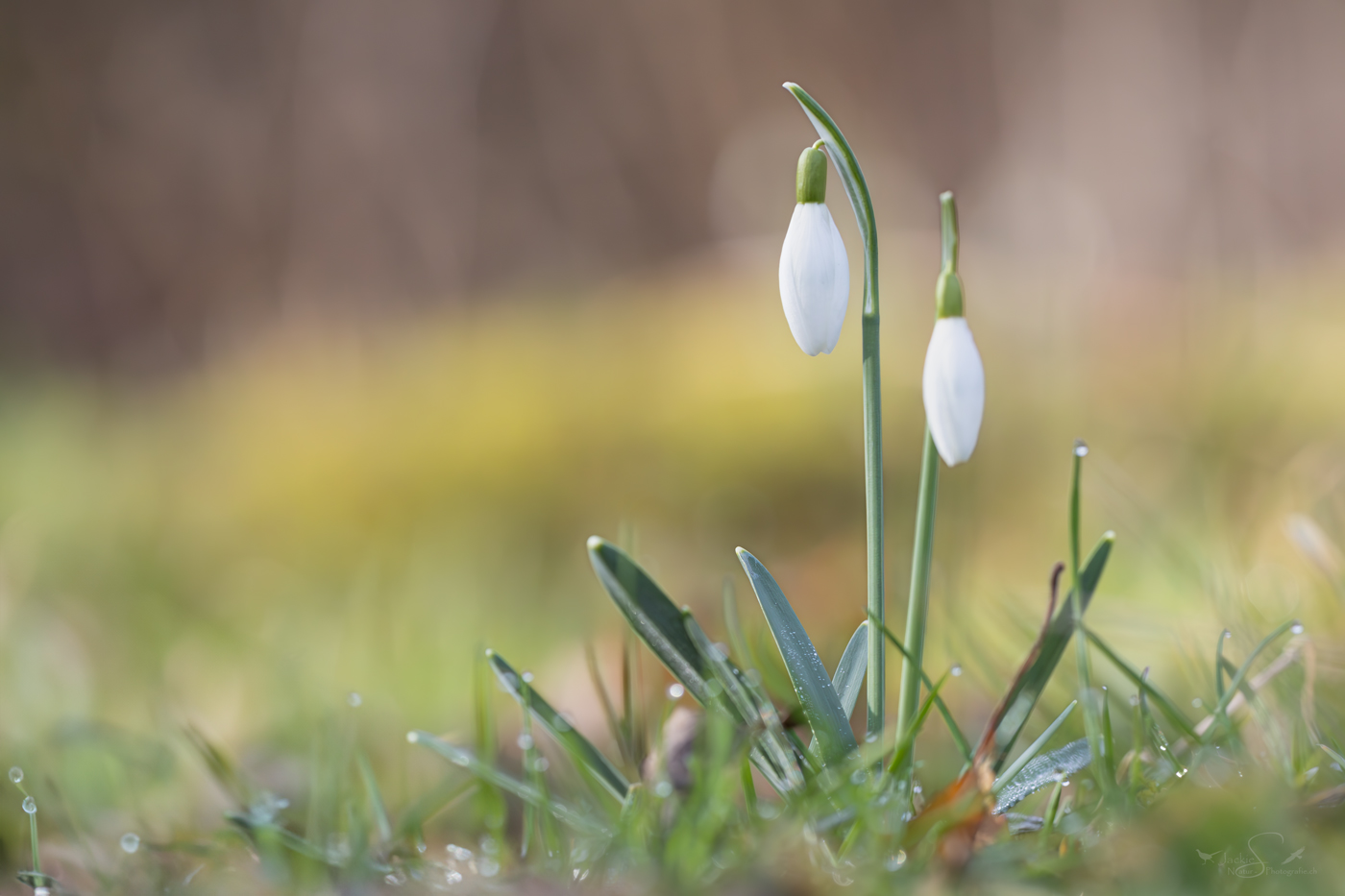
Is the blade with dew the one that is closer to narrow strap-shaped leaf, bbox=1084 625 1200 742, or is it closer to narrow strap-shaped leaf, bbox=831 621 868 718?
narrow strap-shaped leaf, bbox=831 621 868 718

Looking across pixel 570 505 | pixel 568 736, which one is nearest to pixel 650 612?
pixel 568 736

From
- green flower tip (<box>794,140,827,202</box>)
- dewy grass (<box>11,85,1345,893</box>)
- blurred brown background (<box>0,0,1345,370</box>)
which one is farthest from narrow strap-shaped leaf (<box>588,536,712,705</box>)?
blurred brown background (<box>0,0,1345,370</box>)

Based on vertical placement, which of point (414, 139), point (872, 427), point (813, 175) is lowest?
point (872, 427)

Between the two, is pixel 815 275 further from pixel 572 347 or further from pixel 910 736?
pixel 572 347

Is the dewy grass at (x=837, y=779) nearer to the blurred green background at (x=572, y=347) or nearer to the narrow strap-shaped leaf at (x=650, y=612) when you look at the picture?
the narrow strap-shaped leaf at (x=650, y=612)

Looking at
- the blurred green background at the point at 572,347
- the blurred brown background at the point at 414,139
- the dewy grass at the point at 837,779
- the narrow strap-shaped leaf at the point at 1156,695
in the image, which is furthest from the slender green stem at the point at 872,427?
the blurred brown background at the point at 414,139

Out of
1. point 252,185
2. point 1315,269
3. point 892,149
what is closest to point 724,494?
point 1315,269

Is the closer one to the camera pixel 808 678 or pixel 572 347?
pixel 808 678
